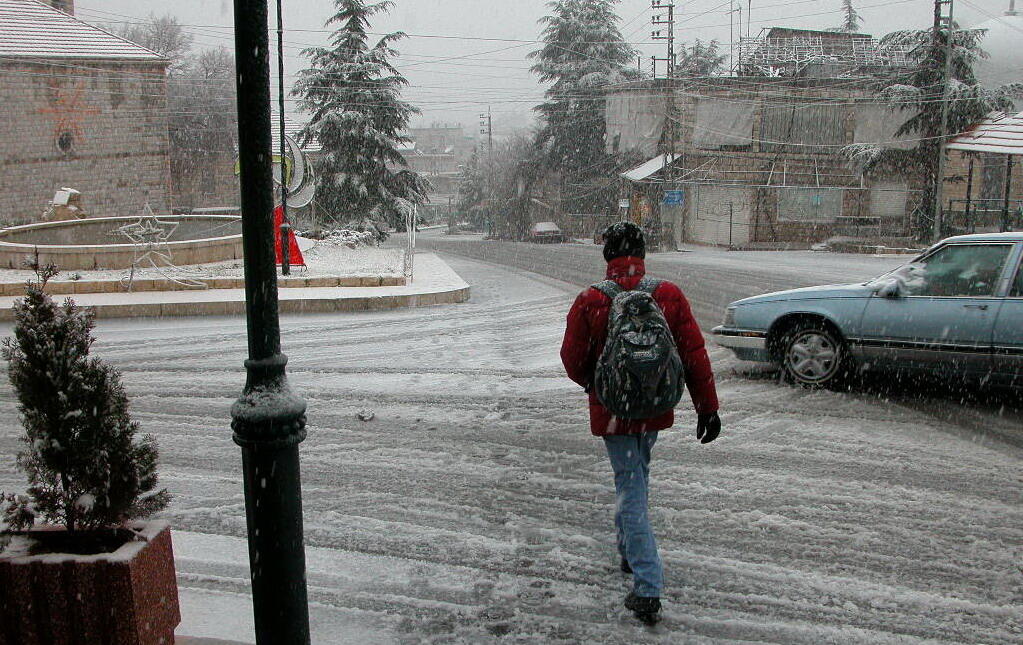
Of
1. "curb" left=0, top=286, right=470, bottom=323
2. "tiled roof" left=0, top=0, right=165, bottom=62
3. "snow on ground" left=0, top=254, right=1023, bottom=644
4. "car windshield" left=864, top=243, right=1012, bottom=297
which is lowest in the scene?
"snow on ground" left=0, top=254, right=1023, bottom=644

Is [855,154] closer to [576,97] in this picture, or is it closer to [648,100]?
[648,100]

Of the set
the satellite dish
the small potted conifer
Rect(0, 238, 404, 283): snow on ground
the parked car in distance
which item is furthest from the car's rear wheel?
the parked car in distance

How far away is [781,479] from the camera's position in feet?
17.6

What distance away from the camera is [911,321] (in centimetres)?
719

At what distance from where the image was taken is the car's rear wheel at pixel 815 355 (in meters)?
7.68

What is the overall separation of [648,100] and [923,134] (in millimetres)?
15230

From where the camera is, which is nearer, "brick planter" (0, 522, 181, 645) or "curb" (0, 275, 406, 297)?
"brick planter" (0, 522, 181, 645)

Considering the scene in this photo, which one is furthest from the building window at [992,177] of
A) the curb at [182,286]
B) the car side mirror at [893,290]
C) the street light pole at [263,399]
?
the street light pole at [263,399]

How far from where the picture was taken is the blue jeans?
356 cm

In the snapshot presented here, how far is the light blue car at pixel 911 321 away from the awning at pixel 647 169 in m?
35.6

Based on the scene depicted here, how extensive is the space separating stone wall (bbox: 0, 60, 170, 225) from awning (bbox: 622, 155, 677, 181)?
2348cm

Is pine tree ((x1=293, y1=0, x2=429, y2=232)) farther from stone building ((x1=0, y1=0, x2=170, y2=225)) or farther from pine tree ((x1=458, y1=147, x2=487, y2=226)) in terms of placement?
pine tree ((x1=458, y1=147, x2=487, y2=226))

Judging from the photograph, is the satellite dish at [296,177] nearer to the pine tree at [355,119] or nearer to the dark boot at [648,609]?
the pine tree at [355,119]

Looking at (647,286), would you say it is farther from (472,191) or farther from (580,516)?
(472,191)
